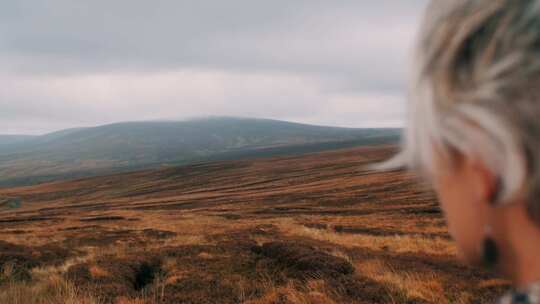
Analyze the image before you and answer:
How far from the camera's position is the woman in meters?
1.02

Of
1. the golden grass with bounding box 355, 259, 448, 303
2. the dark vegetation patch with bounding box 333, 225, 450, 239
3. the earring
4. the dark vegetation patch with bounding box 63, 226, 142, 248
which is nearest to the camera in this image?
the earring

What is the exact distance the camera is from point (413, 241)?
17875mm

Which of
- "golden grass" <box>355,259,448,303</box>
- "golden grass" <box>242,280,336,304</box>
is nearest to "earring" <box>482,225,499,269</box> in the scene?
"golden grass" <box>242,280,336,304</box>

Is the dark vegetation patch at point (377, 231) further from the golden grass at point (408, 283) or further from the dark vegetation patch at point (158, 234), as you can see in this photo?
the golden grass at point (408, 283)

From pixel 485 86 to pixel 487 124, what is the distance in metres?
0.10

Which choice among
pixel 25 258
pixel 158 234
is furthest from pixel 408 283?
pixel 158 234

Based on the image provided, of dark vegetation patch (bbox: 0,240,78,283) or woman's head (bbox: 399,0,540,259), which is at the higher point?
woman's head (bbox: 399,0,540,259)

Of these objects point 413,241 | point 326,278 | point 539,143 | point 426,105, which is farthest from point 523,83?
point 413,241

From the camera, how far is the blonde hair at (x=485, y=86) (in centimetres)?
102

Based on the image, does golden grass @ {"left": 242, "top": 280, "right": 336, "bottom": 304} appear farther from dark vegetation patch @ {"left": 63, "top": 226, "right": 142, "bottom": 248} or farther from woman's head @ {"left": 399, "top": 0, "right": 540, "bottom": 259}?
dark vegetation patch @ {"left": 63, "top": 226, "right": 142, "bottom": 248}

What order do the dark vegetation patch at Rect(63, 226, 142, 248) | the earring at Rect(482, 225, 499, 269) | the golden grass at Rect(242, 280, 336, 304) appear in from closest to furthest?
the earring at Rect(482, 225, 499, 269), the golden grass at Rect(242, 280, 336, 304), the dark vegetation patch at Rect(63, 226, 142, 248)

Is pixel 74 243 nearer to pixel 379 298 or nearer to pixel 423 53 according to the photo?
pixel 379 298

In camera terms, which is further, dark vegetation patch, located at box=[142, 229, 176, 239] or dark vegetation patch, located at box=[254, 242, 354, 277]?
dark vegetation patch, located at box=[142, 229, 176, 239]

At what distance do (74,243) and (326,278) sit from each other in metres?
15.2
